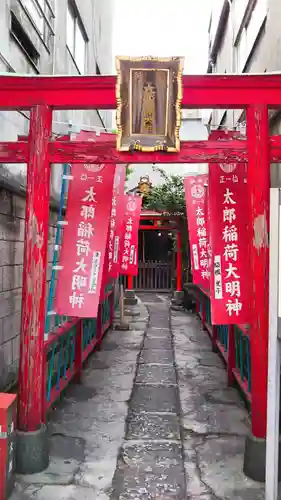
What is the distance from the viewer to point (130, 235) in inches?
521

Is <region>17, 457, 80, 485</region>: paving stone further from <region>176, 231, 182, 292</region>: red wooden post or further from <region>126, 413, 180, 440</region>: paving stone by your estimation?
<region>176, 231, 182, 292</region>: red wooden post

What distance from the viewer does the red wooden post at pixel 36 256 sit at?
4.56 metres

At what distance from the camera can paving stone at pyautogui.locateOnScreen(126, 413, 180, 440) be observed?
556 cm

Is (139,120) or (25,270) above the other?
(139,120)

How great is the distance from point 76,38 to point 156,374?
7.97 m

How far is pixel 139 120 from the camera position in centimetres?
461

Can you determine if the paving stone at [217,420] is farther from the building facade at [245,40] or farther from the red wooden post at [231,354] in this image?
the building facade at [245,40]

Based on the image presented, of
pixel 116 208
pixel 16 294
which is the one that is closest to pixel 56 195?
pixel 116 208

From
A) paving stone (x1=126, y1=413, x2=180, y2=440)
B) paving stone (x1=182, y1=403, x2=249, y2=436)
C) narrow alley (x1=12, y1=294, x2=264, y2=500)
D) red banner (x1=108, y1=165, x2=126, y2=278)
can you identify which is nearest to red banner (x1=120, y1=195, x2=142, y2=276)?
narrow alley (x1=12, y1=294, x2=264, y2=500)

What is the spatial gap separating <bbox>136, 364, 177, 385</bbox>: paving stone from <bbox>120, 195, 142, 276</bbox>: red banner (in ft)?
14.8

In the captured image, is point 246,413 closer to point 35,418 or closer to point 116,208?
point 35,418

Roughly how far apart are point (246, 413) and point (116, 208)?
165 inches

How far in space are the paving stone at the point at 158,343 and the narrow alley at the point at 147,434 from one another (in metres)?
0.85

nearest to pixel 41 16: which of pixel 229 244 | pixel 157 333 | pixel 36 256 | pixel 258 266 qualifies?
pixel 36 256
